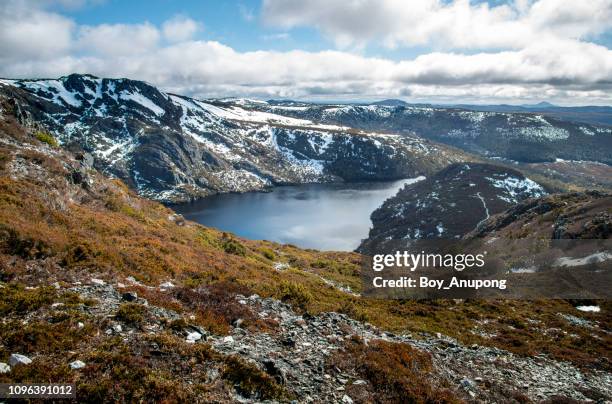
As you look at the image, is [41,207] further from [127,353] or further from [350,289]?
[350,289]

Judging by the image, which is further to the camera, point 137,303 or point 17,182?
point 17,182

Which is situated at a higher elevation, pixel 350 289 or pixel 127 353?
pixel 127 353

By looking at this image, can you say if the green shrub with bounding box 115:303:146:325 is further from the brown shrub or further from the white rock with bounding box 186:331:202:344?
the brown shrub

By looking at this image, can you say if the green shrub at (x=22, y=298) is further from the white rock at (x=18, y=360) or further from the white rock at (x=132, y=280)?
the white rock at (x=132, y=280)

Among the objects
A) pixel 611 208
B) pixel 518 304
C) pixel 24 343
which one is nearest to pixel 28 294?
pixel 24 343

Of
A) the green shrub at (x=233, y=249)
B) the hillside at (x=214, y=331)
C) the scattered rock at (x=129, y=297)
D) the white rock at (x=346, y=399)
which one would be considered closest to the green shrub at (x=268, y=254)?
the green shrub at (x=233, y=249)

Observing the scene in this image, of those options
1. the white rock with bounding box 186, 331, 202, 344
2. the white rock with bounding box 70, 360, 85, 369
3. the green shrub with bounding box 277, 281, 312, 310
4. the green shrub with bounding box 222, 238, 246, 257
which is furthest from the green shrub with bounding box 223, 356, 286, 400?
the green shrub with bounding box 222, 238, 246, 257
